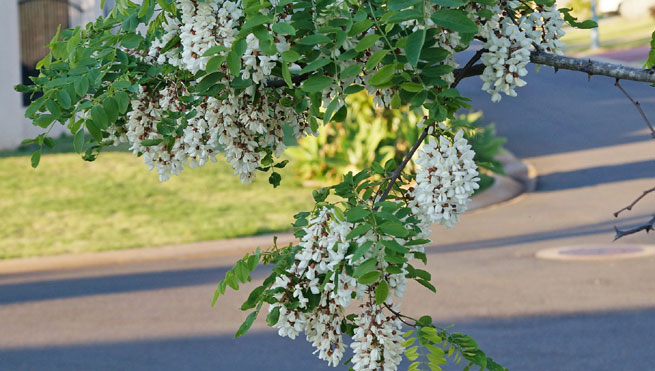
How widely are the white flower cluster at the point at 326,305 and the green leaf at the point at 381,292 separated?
0.06 meters

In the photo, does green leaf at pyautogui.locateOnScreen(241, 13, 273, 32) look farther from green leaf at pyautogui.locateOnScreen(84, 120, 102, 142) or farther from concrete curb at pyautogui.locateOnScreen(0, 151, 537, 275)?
concrete curb at pyautogui.locateOnScreen(0, 151, 537, 275)

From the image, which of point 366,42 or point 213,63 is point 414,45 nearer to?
point 366,42

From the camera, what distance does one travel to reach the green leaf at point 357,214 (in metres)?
2.44

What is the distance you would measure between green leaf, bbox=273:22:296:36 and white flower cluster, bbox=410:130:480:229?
21.0 inches

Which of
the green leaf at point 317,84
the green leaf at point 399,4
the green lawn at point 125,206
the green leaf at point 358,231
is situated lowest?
the green lawn at point 125,206

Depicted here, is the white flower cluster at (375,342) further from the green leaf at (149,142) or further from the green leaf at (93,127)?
the green leaf at (93,127)

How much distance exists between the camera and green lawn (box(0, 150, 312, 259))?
36.7 ft

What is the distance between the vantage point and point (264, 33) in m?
2.31

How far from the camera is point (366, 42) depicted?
2307mm

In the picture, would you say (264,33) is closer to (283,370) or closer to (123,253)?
(283,370)

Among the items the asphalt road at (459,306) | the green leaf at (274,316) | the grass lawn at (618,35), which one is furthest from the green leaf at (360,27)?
the grass lawn at (618,35)

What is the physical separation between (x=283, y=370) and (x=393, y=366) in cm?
465

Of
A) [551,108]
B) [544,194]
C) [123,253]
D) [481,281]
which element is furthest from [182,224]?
[551,108]

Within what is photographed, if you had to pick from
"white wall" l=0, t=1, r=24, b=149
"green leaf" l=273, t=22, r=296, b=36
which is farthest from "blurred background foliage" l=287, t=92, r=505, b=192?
"green leaf" l=273, t=22, r=296, b=36
